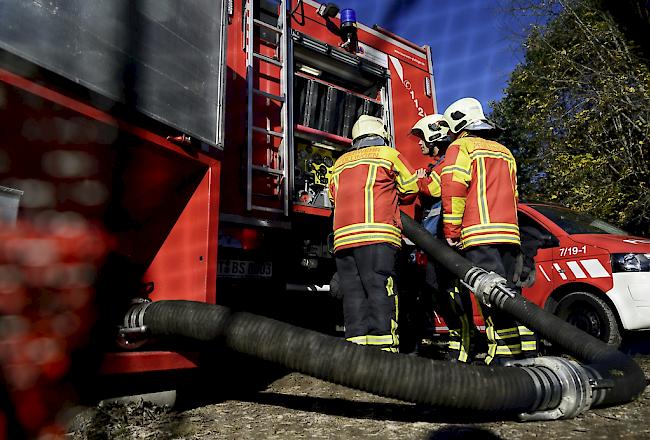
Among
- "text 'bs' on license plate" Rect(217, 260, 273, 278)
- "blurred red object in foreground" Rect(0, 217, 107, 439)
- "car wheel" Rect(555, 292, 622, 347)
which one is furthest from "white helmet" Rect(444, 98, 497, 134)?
"blurred red object in foreground" Rect(0, 217, 107, 439)

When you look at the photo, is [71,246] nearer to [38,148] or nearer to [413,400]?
[38,148]

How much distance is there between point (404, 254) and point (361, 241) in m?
1.30

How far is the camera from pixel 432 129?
155 inches

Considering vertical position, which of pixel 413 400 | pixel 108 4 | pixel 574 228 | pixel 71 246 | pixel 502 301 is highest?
pixel 108 4

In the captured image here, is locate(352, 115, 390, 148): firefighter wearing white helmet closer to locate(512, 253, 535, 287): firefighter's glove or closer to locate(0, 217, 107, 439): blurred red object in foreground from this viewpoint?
locate(512, 253, 535, 287): firefighter's glove

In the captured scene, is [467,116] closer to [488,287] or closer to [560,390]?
[488,287]

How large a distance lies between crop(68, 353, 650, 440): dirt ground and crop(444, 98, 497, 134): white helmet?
1.71 metres

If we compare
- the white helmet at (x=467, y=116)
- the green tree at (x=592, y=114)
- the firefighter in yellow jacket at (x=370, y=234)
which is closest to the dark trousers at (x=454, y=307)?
the firefighter in yellow jacket at (x=370, y=234)

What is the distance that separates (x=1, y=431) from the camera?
165 cm

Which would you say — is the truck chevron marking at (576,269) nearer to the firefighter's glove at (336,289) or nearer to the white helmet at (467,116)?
the white helmet at (467,116)

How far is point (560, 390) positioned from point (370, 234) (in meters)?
1.22

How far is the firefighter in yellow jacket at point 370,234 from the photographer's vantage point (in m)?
2.72

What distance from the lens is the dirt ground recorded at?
1.93m

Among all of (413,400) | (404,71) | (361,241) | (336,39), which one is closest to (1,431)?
(413,400)
